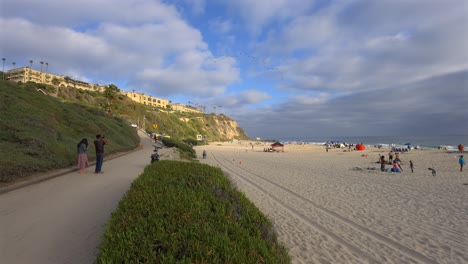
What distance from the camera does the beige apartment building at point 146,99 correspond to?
12356 cm

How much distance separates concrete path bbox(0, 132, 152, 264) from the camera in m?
3.83

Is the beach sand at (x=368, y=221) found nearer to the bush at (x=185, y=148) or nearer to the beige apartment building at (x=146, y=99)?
the bush at (x=185, y=148)

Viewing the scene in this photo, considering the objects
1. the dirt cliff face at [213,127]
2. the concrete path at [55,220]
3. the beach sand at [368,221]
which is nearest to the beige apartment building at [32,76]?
the dirt cliff face at [213,127]

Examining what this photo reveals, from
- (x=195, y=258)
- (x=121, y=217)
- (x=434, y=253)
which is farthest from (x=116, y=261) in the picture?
(x=434, y=253)

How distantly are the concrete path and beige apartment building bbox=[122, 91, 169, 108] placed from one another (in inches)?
4699

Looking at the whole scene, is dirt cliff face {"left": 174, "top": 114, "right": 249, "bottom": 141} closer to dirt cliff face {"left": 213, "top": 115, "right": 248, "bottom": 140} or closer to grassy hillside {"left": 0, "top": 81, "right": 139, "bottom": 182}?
dirt cliff face {"left": 213, "top": 115, "right": 248, "bottom": 140}

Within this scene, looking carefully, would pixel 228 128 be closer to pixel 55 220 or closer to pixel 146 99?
pixel 146 99

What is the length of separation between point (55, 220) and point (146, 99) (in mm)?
136276

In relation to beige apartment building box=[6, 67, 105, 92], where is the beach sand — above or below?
below

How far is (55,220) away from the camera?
515 centimetres

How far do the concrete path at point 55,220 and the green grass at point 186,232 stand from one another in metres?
1.07

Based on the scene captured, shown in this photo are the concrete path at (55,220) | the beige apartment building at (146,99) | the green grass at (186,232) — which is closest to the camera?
the green grass at (186,232)

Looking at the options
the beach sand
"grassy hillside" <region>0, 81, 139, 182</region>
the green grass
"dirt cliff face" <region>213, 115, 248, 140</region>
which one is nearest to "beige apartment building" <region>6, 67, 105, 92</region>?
"dirt cliff face" <region>213, 115, 248, 140</region>

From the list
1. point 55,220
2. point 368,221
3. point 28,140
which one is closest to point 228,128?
point 28,140
